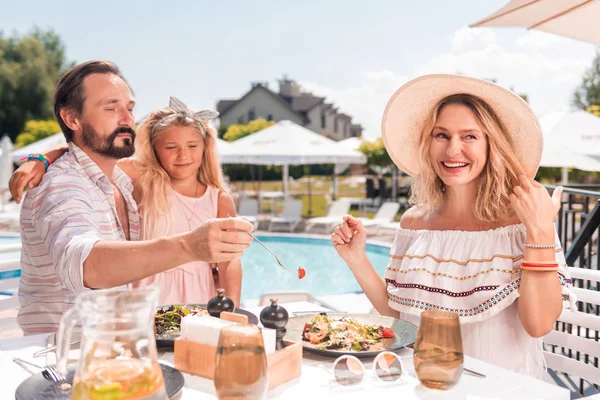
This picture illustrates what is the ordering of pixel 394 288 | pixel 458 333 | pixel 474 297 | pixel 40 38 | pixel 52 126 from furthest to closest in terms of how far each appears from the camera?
1. pixel 40 38
2. pixel 52 126
3. pixel 394 288
4. pixel 474 297
5. pixel 458 333

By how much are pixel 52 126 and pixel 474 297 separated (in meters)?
32.8

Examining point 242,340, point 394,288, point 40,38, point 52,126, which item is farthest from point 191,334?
point 40,38

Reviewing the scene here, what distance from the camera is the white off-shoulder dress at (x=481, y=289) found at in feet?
6.95

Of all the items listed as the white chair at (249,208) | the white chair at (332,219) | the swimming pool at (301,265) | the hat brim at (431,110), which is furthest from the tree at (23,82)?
the hat brim at (431,110)

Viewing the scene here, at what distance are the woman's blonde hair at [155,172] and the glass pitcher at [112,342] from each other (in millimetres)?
1921

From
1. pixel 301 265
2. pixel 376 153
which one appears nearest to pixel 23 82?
pixel 376 153

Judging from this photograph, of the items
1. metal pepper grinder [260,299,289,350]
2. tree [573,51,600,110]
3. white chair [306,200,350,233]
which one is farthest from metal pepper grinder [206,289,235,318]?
tree [573,51,600,110]

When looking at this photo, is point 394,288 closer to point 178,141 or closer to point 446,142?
point 446,142

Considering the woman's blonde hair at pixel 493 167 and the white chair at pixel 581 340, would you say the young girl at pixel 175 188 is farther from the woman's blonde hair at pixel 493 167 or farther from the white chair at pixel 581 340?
the white chair at pixel 581 340

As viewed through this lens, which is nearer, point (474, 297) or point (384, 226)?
point (474, 297)

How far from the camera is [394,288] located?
7.86ft

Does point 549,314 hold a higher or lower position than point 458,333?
lower

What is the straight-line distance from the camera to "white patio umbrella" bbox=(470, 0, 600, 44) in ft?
10.4

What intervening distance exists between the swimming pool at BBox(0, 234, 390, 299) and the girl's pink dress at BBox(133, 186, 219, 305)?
644 cm
